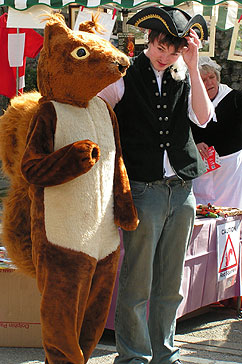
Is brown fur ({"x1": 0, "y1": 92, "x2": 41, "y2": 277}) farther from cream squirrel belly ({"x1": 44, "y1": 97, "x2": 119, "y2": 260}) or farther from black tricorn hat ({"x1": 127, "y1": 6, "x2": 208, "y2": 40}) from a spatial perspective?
black tricorn hat ({"x1": 127, "y1": 6, "x2": 208, "y2": 40})

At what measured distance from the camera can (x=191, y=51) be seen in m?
2.63

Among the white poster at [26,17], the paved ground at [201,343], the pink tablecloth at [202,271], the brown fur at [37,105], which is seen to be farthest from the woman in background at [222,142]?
the brown fur at [37,105]

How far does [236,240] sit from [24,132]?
1.99 meters

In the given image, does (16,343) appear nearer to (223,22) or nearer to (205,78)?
(205,78)

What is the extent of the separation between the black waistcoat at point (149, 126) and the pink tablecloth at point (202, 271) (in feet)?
3.22

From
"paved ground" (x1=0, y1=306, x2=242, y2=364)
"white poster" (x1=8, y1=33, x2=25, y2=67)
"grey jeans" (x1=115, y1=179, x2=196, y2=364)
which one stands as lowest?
"paved ground" (x1=0, y1=306, x2=242, y2=364)

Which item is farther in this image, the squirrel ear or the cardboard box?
the cardboard box

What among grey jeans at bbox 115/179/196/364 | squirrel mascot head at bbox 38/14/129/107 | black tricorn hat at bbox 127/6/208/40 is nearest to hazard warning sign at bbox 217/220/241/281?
grey jeans at bbox 115/179/196/364

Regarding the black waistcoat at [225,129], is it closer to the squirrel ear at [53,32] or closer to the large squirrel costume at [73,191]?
the large squirrel costume at [73,191]

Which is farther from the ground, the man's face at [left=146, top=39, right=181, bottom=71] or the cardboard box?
the man's face at [left=146, top=39, right=181, bottom=71]

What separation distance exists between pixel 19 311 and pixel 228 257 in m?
1.50

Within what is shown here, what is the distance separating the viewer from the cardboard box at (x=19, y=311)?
130 inches

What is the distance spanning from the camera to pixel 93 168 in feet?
8.18

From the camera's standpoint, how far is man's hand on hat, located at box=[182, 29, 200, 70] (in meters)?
2.63
